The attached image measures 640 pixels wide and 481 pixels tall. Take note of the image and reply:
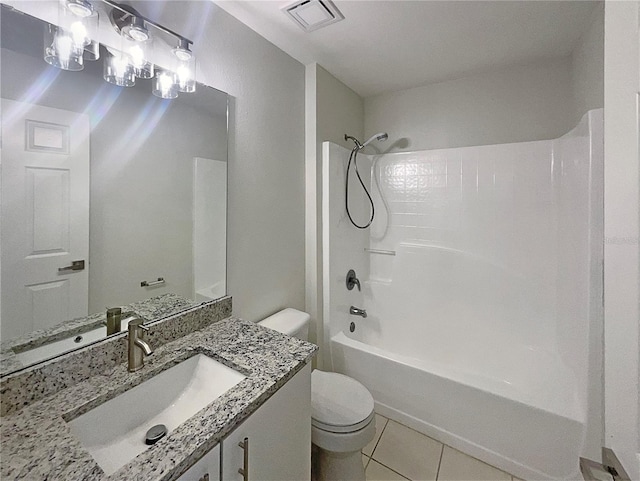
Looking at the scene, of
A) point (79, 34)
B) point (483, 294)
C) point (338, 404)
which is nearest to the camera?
point (79, 34)

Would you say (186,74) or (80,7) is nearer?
(80,7)

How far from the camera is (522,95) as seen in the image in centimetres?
203

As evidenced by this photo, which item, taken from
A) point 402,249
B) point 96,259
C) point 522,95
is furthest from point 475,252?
point 96,259

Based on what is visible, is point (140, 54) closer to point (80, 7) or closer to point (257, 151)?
point (80, 7)

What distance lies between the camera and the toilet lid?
52.1 inches

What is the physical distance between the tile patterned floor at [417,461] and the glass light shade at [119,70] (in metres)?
2.18

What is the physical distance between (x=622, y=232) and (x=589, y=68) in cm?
163

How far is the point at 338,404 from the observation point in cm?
144

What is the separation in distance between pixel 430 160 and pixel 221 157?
5.67ft

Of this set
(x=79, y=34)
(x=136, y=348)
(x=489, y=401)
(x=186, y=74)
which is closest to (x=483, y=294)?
(x=489, y=401)

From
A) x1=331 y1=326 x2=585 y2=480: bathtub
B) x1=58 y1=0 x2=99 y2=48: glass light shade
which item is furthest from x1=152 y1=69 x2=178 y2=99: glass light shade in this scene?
x1=331 y1=326 x2=585 y2=480: bathtub

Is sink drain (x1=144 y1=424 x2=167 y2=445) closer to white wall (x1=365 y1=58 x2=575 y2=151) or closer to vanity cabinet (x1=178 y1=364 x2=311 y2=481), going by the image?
vanity cabinet (x1=178 y1=364 x2=311 y2=481)

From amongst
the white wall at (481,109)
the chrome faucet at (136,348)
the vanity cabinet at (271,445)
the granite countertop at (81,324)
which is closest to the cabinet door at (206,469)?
the vanity cabinet at (271,445)

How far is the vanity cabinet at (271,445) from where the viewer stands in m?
0.74
